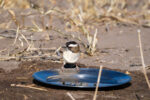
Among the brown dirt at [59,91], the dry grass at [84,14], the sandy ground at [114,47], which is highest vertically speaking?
the dry grass at [84,14]

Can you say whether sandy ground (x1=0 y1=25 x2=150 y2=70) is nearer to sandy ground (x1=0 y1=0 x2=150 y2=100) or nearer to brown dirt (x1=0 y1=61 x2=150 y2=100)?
sandy ground (x1=0 y1=0 x2=150 y2=100)

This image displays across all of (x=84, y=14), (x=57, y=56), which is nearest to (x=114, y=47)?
(x=57, y=56)

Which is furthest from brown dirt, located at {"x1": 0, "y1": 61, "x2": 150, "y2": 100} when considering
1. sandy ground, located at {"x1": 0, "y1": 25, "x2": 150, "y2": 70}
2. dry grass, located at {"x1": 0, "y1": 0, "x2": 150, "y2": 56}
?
dry grass, located at {"x1": 0, "y1": 0, "x2": 150, "y2": 56}

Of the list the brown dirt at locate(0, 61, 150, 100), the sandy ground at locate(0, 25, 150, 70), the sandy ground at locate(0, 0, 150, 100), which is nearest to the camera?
the brown dirt at locate(0, 61, 150, 100)

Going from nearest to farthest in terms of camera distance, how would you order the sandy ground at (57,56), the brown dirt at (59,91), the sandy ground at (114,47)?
the brown dirt at (59,91)
the sandy ground at (57,56)
the sandy ground at (114,47)

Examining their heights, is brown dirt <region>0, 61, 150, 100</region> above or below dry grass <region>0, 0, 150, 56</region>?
below

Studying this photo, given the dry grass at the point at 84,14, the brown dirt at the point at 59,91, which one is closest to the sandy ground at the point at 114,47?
the dry grass at the point at 84,14

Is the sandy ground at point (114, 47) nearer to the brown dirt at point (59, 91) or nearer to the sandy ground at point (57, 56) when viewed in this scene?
the sandy ground at point (57, 56)

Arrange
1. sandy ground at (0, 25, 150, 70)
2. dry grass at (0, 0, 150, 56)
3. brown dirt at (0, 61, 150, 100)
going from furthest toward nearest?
dry grass at (0, 0, 150, 56)
sandy ground at (0, 25, 150, 70)
brown dirt at (0, 61, 150, 100)

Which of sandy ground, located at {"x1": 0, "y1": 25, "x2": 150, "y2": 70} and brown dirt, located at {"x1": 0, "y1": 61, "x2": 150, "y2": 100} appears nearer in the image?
brown dirt, located at {"x1": 0, "y1": 61, "x2": 150, "y2": 100}

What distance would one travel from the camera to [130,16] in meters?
8.69

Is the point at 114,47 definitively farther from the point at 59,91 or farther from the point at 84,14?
the point at 59,91

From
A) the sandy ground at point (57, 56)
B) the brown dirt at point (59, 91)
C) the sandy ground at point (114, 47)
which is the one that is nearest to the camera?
the brown dirt at point (59, 91)

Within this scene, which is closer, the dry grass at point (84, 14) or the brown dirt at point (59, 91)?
the brown dirt at point (59, 91)
